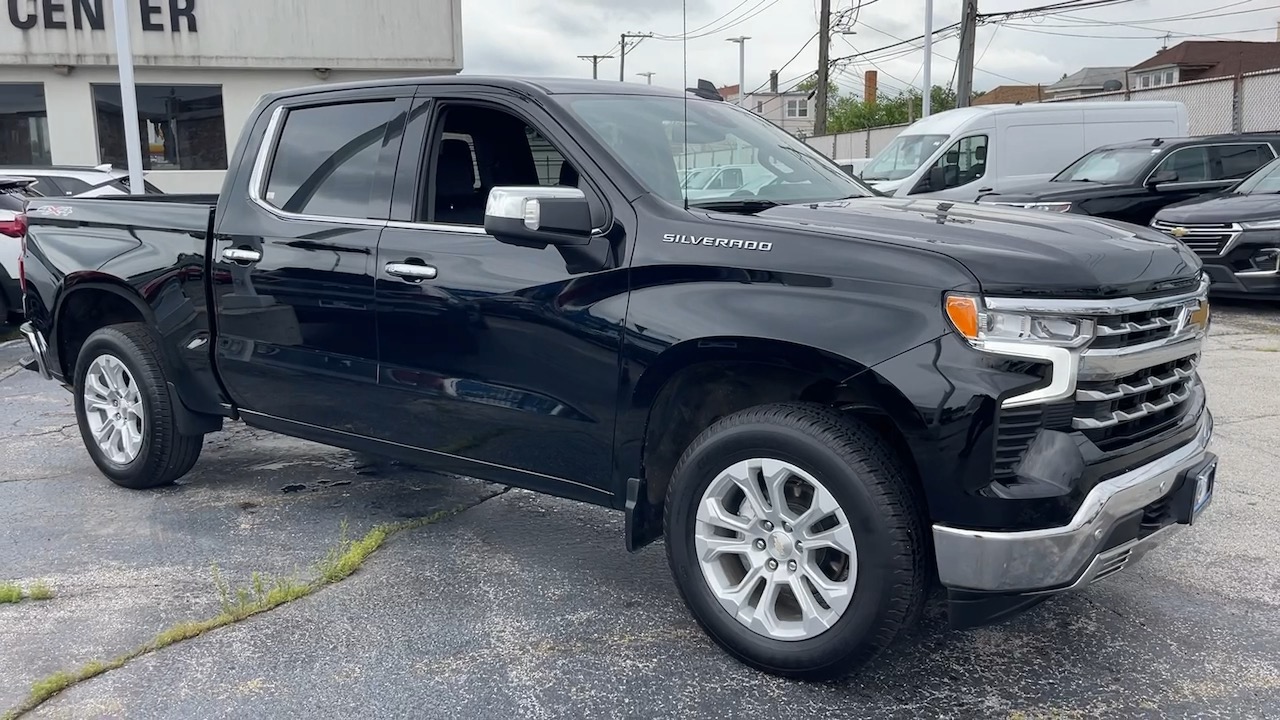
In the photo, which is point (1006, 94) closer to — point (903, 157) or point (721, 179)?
point (903, 157)

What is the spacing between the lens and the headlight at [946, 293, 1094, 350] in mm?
2928

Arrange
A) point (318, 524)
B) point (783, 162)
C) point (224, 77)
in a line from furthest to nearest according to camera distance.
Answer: point (224, 77)
point (318, 524)
point (783, 162)

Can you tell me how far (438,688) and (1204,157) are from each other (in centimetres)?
1291

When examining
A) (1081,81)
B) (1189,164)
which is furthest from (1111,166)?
(1081,81)

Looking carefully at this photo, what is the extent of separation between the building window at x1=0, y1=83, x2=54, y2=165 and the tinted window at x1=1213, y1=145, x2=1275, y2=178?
19.6m

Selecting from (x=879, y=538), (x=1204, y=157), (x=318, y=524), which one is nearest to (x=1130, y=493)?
(x=879, y=538)

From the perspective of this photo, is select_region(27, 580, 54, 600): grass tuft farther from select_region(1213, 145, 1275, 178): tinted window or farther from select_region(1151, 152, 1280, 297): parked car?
select_region(1213, 145, 1275, 178): tinted window

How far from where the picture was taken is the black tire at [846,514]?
3.03m

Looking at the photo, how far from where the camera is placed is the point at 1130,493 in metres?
3.01

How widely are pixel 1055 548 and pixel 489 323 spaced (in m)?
2.00

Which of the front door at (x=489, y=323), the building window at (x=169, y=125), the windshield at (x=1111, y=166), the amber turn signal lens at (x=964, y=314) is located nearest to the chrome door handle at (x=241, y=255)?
the front door at (x=489, y=323)

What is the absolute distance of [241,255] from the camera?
15.4 ft

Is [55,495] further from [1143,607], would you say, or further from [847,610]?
[1143,607]

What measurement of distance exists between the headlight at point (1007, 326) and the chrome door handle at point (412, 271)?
195cm
